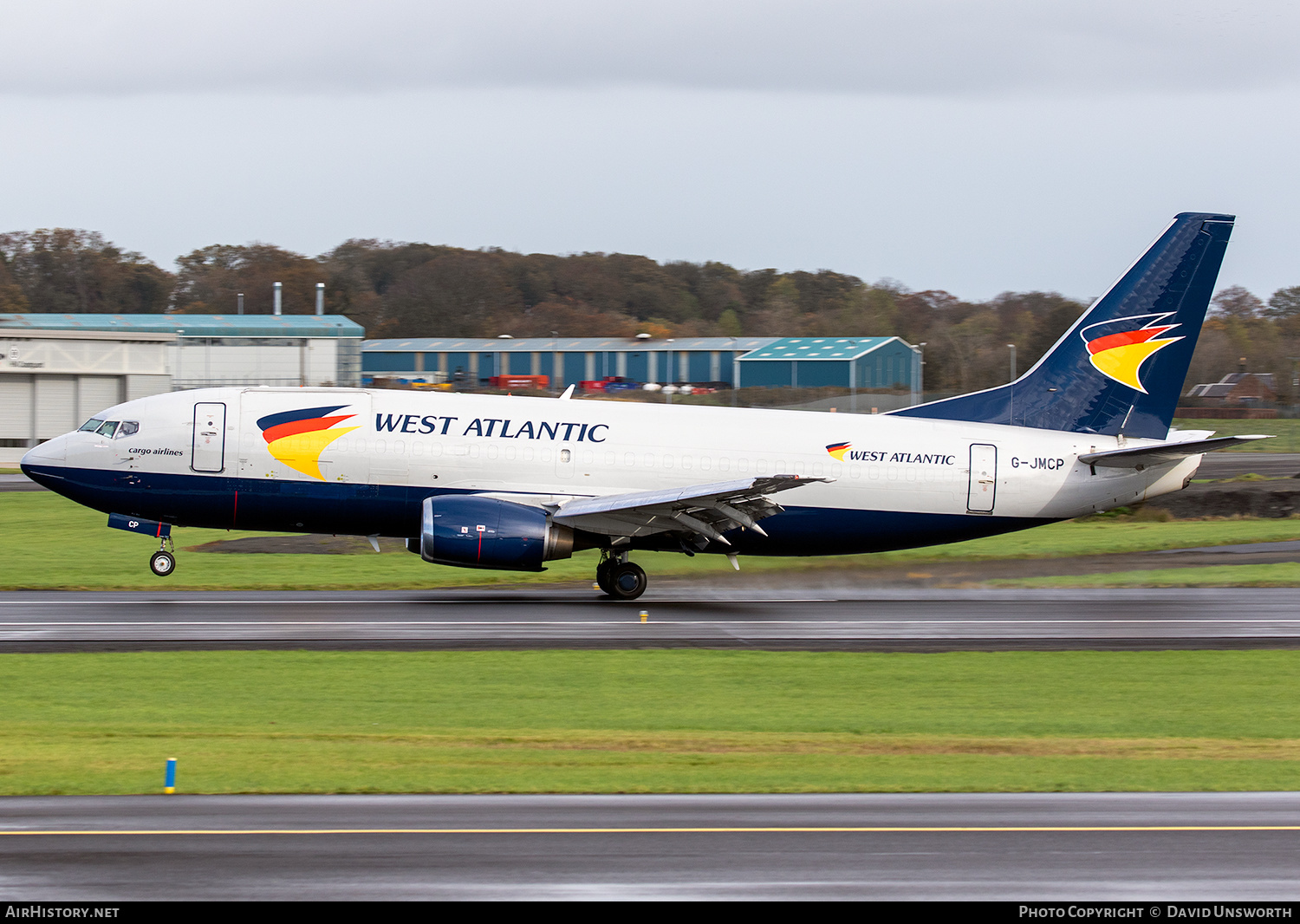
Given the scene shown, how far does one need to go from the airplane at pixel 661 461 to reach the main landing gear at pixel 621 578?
0.05m

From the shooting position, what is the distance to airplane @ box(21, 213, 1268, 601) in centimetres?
2766

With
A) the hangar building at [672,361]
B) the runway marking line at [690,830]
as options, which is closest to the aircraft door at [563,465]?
the runway marking line at [690,830]

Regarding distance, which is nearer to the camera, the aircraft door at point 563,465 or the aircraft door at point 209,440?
the aircraft door at point 209,440

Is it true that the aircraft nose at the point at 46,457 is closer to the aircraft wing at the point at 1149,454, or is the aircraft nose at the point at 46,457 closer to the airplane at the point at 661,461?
the airplane at the point at 661,461

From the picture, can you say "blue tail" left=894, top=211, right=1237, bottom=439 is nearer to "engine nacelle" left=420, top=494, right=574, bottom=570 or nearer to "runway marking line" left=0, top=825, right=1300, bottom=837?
"engine nacelle" left=420, top=494, right=574, bottom=570

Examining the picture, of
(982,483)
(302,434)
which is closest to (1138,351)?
(982,483)

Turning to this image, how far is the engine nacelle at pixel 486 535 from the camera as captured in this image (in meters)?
26.3

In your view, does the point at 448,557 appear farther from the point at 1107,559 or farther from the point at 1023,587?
the point at 1107,559

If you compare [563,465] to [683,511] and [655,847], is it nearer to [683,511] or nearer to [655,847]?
[683,511]

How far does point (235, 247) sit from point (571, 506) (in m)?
115

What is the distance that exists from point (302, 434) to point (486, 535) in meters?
5.06

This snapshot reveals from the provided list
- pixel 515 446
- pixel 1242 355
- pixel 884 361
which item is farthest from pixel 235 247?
pixel 515 446

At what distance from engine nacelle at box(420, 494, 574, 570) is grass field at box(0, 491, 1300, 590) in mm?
4970

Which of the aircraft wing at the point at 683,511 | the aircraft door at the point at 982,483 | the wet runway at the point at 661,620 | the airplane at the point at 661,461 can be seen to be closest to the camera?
the wet runway at the point at 661,620
